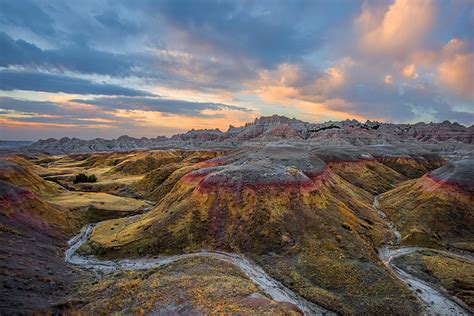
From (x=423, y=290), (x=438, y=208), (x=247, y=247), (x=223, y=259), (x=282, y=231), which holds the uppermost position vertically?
(x=438, y=208)

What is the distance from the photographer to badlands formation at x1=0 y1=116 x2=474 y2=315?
38.2 meters

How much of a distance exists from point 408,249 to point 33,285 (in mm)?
62874

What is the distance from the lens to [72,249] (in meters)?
59.1

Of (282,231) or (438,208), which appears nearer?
(282,231)

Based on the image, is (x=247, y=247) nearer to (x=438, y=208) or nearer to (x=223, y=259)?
(x=223, y=259)

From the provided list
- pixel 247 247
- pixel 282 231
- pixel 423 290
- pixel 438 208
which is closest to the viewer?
pixel 423 290

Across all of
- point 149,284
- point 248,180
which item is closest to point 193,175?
point 248,180

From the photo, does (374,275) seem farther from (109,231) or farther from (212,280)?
(109,231)

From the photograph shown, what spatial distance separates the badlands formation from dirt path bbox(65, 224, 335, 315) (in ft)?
0.96

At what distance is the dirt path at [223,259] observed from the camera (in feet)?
135

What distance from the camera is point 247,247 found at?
54844 millimetres

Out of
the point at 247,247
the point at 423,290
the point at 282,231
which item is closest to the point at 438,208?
the point at 423,290

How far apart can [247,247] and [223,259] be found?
556 centimetres

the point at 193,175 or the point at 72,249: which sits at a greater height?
the point at 193,175
